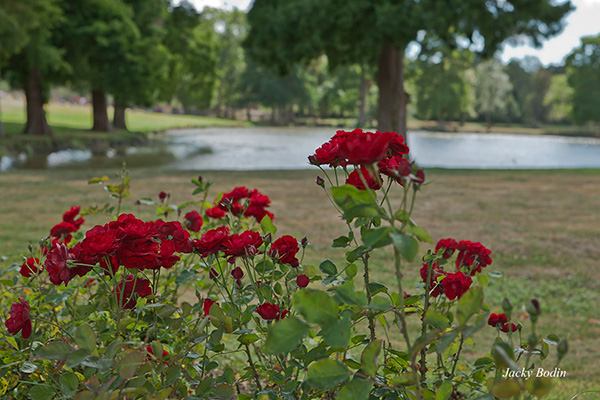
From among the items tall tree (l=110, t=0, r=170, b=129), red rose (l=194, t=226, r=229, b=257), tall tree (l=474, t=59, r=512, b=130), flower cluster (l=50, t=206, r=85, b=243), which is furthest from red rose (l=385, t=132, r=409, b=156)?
tall tree (l=474, t=59, r=512, b=130)

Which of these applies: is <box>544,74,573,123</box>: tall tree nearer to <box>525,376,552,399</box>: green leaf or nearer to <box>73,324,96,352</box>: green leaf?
<box>525,376,552,399</box>: green leaf

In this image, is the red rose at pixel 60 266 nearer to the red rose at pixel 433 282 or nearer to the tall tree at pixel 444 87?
the red rose at pixel 433 282

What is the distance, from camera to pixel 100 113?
86.5ft

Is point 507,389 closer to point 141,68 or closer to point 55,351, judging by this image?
point 55,351

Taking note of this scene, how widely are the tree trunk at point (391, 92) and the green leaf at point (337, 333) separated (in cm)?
1540

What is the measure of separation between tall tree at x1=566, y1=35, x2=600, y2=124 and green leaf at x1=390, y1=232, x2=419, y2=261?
59192 mm

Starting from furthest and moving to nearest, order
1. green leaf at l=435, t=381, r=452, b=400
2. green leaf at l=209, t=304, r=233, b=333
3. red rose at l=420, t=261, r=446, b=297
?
red rose at l=420, t=261, r=446, b=297 → green leaf at l=209, t=304, r=233, b=333 → green leaf at l=435, t=381, r=452, b=400

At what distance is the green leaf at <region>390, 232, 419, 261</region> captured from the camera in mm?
931

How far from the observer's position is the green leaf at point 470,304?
3.34ft

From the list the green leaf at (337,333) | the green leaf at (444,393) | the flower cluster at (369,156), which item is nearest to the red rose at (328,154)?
the flower cluster at (369,156)

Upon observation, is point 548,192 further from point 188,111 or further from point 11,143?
point 188,111

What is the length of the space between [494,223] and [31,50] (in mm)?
18090

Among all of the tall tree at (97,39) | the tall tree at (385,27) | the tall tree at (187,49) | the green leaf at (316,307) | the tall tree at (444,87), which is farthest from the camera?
the tall tree at (444,87)

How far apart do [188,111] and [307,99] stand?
900 inches
